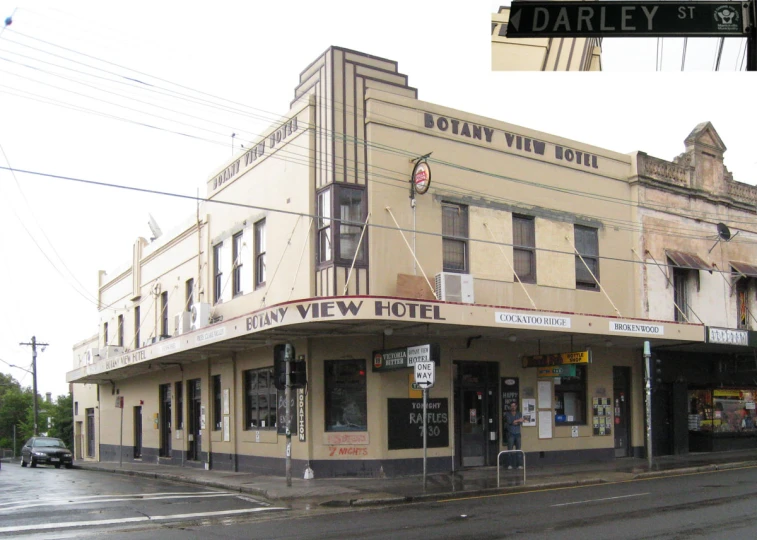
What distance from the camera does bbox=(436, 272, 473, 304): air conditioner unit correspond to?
19141 millimetres

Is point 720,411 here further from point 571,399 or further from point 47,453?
point 47,453

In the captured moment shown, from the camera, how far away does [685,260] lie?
82.5 feet

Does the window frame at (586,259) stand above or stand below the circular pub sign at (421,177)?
below

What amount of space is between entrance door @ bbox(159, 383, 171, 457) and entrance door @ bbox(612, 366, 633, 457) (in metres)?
16.4

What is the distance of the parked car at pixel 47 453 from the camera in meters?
35.1

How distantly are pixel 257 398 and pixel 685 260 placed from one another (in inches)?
561

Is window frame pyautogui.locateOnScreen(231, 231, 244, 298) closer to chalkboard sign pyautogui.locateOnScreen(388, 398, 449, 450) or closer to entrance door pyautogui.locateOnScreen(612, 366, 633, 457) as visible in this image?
chalkboard sign pyautogui.locateOnScreen(388, 398, 449, 450)

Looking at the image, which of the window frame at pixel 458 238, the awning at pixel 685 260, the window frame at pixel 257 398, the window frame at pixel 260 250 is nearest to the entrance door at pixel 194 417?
the window frame at pixel 257 398

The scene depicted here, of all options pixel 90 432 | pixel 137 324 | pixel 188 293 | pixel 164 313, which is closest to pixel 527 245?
pixel 188 293

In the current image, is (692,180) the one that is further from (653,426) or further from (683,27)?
(683,27)

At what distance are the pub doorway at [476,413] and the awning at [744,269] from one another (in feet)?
35.7

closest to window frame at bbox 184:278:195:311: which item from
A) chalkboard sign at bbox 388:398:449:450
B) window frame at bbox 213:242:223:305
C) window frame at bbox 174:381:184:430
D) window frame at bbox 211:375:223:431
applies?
window frame at bbox 213:242:223:305

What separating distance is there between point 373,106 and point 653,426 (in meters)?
13.8

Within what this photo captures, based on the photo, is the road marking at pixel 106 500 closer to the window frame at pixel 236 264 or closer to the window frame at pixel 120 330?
the window frame at pixel 236 264
